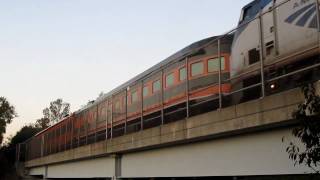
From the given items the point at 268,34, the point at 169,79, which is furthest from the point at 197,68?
the point at 268,34

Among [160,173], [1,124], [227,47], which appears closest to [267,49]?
[227,47]

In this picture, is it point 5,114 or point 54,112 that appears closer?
point 5,114

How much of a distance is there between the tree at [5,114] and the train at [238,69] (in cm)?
5598

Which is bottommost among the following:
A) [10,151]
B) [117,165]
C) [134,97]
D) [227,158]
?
[117,165]

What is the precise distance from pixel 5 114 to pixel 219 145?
6388cm

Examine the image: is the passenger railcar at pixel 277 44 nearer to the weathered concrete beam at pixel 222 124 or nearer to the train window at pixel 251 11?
the weathered concrete beam at pixel 222 124

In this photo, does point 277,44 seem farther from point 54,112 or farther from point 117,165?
point 54,112

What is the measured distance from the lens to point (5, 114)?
70.2 meters

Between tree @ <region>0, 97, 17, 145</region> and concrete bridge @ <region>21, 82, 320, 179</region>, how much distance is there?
55490mm

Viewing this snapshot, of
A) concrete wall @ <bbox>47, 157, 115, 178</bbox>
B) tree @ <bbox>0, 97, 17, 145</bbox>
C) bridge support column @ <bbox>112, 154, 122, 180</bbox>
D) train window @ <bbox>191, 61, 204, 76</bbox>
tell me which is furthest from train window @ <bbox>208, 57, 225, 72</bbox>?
tree @ <bbox>0, 97, 17, 145</bbox>

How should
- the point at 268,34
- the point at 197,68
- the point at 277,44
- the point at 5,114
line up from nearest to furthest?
the point at 277,44 → the point at 268,34 → the point at 197,68 → the point at 5,114

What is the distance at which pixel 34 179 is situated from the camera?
4497 centimetres

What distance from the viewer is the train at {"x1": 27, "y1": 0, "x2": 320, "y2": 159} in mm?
9477

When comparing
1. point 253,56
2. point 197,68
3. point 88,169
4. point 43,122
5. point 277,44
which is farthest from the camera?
point 43,122
